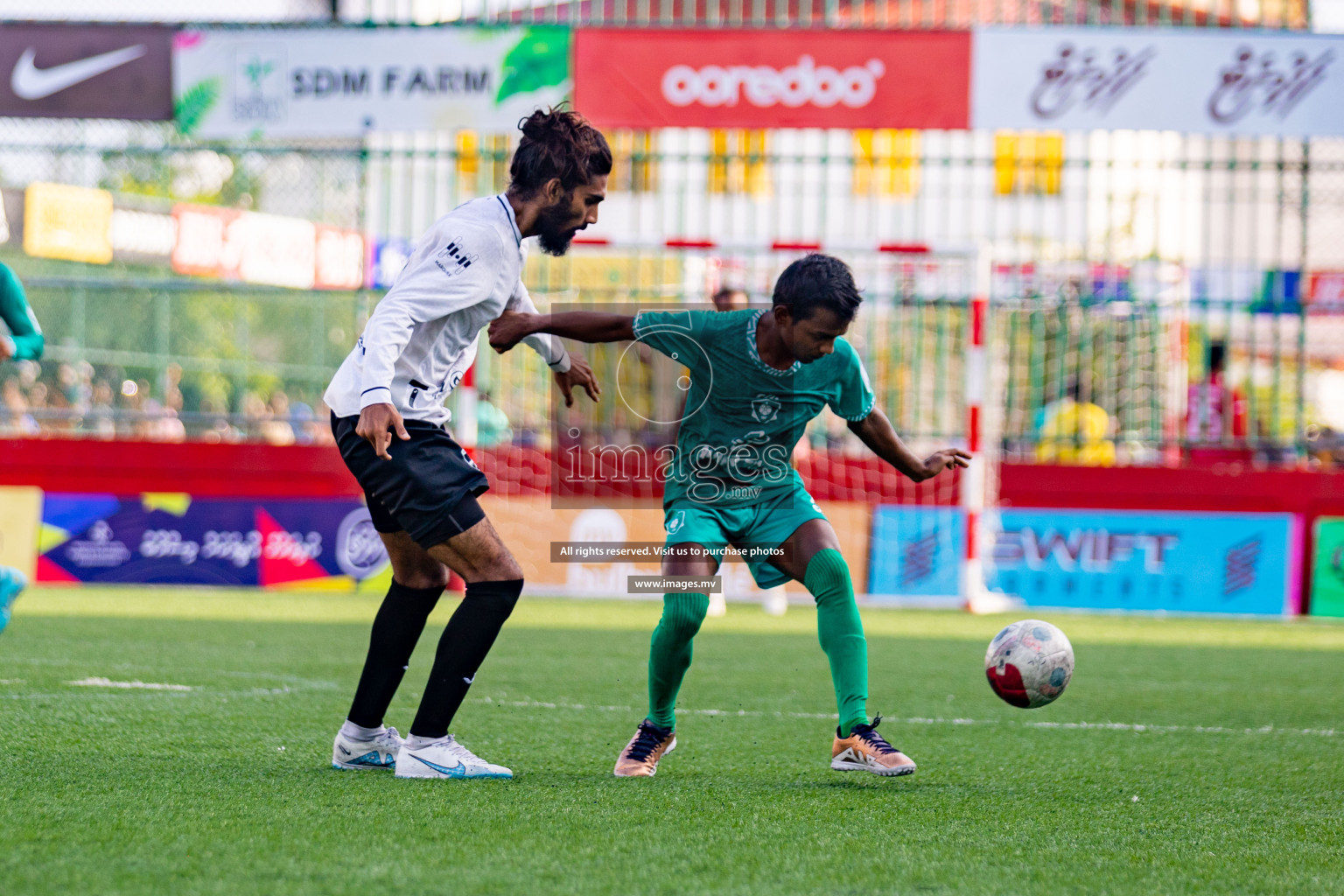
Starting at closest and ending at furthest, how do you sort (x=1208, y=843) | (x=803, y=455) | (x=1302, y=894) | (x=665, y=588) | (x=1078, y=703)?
1. (x=1302, y=894)
2. (x=1208, y=843)
3. (x=665, y=588)
4. (x=1078, y=703)
5. (x=803, y=455)

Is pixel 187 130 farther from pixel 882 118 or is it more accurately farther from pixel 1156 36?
pixel 1156 36

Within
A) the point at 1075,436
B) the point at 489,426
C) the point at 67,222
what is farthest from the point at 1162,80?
the point at 67,222

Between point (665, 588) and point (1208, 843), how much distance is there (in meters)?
1.75

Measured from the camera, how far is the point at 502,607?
15.0 ft

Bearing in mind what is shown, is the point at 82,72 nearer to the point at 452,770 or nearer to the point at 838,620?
the point at 452,770

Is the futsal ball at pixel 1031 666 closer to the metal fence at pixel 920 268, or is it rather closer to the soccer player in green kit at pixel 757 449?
the soccer player in green kit at pixel 757 449

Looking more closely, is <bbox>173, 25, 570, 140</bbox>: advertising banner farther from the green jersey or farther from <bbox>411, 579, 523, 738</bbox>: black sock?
<bbox>411, 579, 523, 738</bbox>: black sock

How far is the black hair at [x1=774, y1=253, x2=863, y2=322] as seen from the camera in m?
4.60

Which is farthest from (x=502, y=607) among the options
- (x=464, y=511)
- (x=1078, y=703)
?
(x=1078, y=703)

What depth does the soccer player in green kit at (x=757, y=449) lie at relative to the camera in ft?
15.3

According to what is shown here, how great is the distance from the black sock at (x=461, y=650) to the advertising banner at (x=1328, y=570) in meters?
10.1

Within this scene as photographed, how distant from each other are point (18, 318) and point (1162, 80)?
10072mm

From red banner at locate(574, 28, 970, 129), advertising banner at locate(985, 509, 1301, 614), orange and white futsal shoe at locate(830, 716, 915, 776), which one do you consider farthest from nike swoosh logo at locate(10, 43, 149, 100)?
orange and white futsal shoe at locate(830, 716, 915, 776)

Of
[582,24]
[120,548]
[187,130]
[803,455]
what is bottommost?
[120,548]
